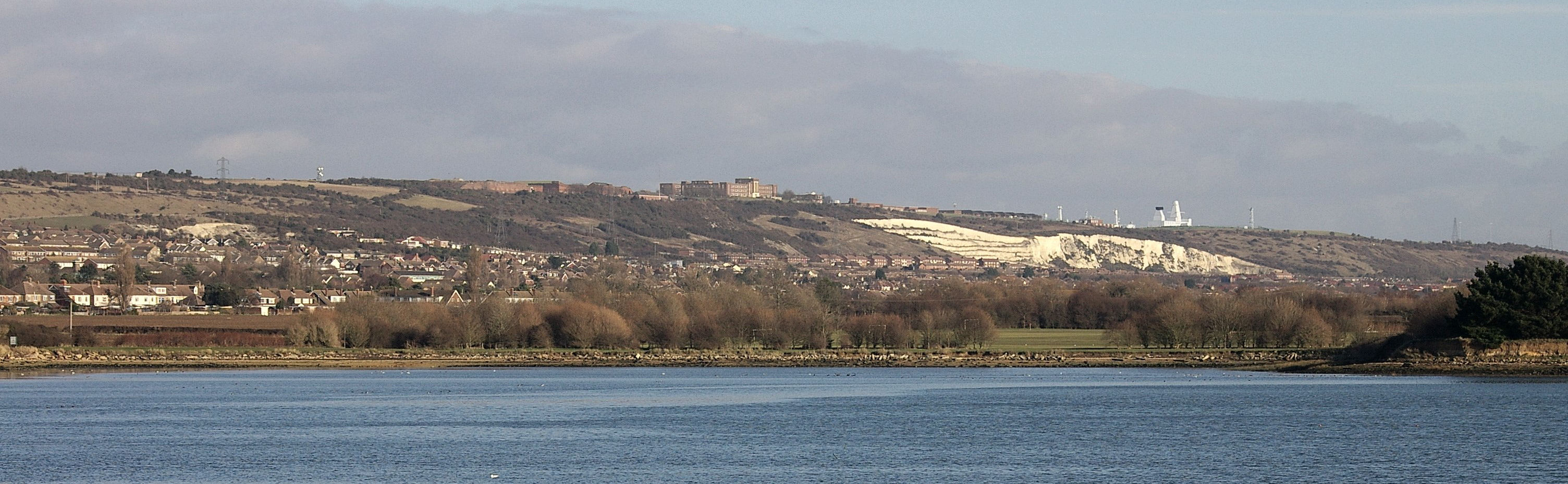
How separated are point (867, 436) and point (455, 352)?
191 ft

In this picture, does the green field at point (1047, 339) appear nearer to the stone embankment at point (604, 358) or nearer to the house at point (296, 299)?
the stone embankment at point (604, 358)

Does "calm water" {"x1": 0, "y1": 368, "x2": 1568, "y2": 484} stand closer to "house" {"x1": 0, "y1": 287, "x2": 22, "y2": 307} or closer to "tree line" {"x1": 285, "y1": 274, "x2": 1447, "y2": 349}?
"tree line" {"x1": 285, "y1": 274, "x2": 1447, "y2": 349}

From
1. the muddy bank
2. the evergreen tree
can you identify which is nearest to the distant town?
the muddy bank

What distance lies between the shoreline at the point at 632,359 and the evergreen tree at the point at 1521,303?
20.6 feet

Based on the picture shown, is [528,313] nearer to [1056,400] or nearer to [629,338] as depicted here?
[629,338]

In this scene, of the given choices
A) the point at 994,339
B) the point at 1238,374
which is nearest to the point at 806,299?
the point at 994,339

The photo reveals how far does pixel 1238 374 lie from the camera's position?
81125 mm

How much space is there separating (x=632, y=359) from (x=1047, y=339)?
32.7 metres

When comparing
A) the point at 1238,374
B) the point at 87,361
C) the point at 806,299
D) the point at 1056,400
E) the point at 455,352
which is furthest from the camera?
A: the point at 806,299

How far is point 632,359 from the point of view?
9900cm

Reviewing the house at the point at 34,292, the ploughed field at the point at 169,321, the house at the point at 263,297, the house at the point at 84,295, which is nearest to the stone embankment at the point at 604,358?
the ploughed field at the point at 169,321

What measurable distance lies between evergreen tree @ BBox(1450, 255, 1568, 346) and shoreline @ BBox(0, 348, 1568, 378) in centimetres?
629

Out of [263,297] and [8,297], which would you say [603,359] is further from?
[8,297]

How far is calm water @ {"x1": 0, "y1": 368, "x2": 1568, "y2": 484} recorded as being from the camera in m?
39.1
